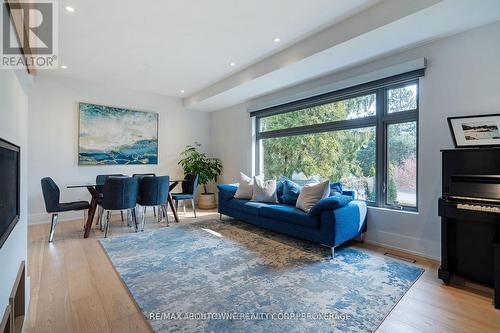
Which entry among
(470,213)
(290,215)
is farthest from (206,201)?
(470,213)

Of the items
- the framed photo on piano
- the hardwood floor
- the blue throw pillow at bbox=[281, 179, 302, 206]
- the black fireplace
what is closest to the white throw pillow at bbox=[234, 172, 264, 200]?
the blue throw pillow at bbox=[281, 179, 302, 206]

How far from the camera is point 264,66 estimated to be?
398cm

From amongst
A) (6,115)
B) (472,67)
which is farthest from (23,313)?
(472,67)

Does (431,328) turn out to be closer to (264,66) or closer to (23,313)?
(23,313)

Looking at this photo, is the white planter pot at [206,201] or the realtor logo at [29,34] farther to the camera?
the white planter pot at [206,201]

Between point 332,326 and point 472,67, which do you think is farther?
point 472,67

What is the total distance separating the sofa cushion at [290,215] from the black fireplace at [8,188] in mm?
2778

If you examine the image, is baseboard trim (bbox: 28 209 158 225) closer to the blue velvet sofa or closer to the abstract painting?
the abstract painting

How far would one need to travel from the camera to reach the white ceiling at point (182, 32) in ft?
8.62

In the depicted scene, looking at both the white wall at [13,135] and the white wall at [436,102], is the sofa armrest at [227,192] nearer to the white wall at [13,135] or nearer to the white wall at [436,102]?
the white wall at [436,102]

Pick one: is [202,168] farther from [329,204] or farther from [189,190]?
[329,204]

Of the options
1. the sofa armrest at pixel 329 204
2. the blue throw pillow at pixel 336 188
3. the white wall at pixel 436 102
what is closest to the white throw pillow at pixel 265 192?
the blue throw pillow at pixel 336 188

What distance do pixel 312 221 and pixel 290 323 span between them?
4.88ft

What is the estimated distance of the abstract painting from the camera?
5.04m
